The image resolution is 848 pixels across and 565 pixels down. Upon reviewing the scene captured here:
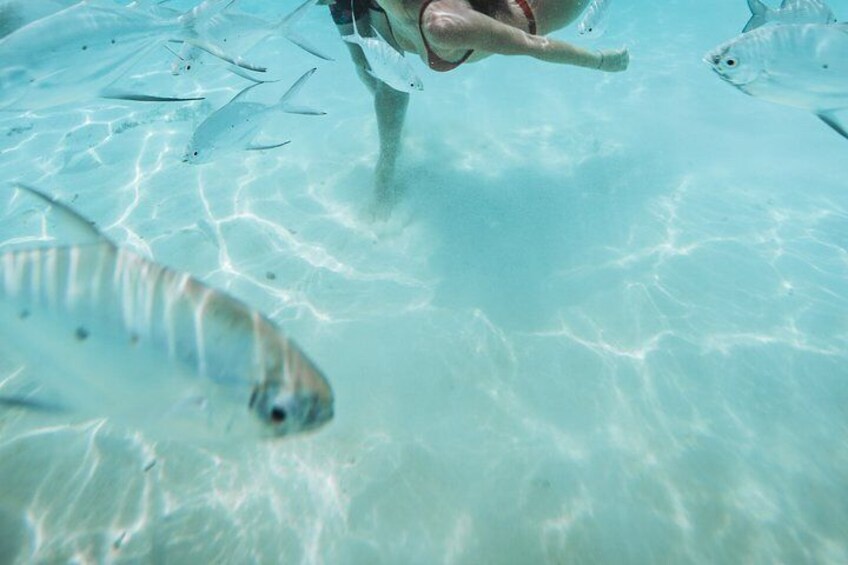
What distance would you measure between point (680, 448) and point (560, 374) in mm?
904

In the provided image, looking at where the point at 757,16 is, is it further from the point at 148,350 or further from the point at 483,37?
the point at 148,350

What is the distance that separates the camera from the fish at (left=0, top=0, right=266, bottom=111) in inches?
94.4

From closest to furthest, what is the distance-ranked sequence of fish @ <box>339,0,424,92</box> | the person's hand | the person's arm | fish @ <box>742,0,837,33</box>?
the person's arm → fish @ <box>339,0,424,92</box> → the person's hand → fish @ <box>742,0,837,33</box>

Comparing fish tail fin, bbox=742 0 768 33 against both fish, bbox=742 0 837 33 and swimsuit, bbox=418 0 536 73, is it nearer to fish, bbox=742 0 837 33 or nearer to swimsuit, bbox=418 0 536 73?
fish, bbox=742 0 837 33

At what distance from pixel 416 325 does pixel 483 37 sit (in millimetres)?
2159

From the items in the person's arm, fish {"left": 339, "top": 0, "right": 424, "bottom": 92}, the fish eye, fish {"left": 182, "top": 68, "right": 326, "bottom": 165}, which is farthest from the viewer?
fish {"left": 182, "top": 68, "right": 326, "bottom": 165}

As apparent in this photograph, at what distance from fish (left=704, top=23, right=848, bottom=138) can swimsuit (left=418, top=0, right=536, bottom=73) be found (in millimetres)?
1251

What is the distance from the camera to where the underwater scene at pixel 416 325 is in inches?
54.9

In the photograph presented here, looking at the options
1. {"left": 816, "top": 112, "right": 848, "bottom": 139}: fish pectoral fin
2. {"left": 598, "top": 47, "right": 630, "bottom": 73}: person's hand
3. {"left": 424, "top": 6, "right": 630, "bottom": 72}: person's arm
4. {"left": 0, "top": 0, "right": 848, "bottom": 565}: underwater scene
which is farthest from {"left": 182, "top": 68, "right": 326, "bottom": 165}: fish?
{"left": 816, "top": 112, "right": 848, "bottom": 139}: fish pectoral fin

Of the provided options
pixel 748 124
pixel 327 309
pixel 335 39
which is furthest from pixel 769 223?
pixel 335 39

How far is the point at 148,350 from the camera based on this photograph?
1.33m

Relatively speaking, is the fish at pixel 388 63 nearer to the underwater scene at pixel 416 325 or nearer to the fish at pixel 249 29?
the underwater scene at pixel 416 325

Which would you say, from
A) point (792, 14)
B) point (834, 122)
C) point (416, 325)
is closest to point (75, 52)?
point (416, 325)

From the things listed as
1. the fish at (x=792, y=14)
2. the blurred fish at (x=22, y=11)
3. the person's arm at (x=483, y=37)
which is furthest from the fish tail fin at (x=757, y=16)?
the blurred fish at (x=22, y=11)
